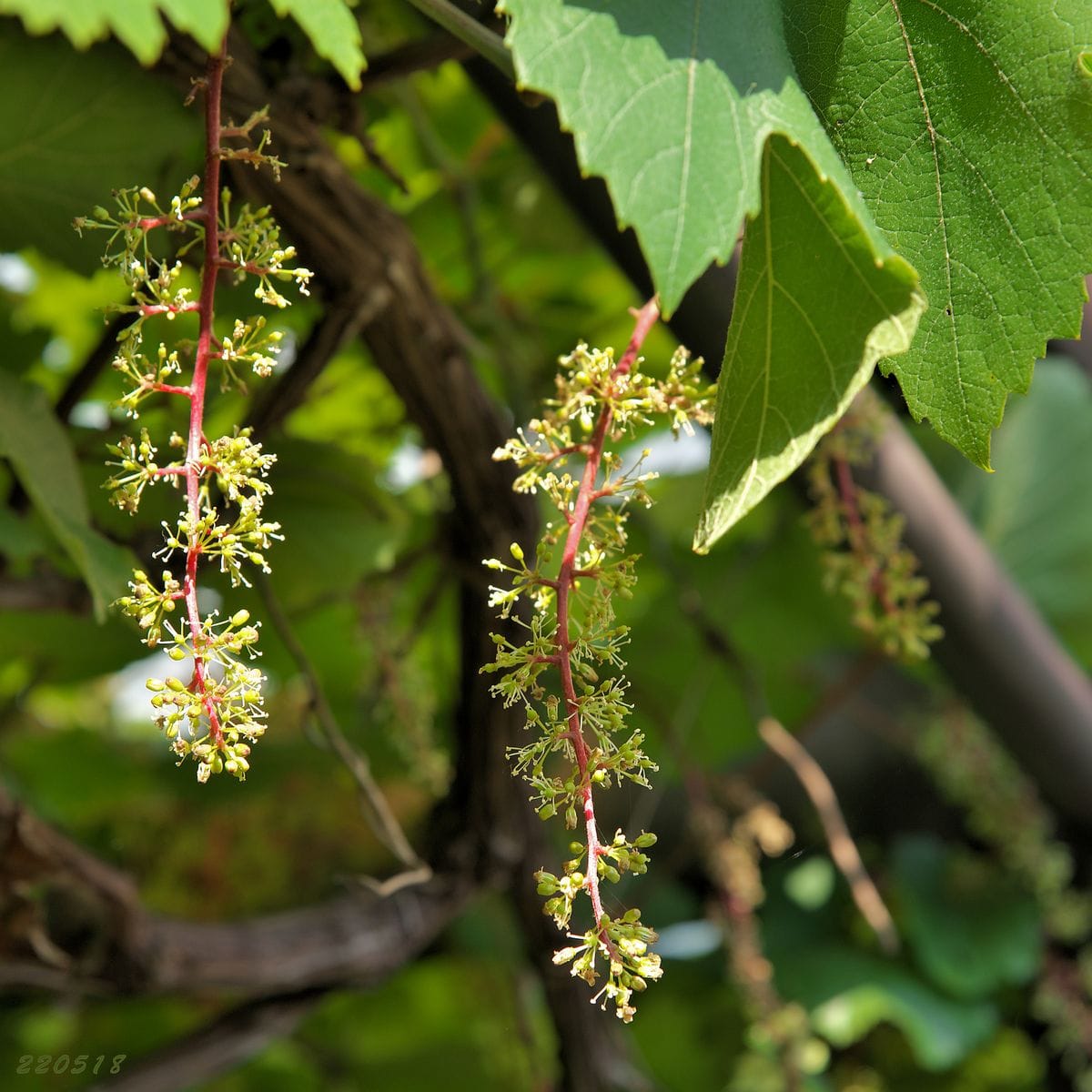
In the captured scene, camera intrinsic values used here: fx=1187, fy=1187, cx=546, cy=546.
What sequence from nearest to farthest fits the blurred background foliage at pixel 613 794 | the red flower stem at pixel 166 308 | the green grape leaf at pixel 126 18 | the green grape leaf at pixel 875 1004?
1. the green grape leaf at pixel 126 18
2. the red flower stem at pixel 166 308
3. the blurred background foliage at pixel 613 794
4. the green grape leaf at pixel 875 1004

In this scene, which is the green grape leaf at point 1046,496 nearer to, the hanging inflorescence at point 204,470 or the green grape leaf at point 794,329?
the green grape leaf at point 794,329

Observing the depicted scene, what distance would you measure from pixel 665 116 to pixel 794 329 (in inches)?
4.3

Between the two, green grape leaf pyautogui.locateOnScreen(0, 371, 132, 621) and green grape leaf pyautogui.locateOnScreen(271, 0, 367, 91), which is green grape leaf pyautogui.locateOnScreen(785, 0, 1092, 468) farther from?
green grape leaf pyautogui.locateOnScreen(0, 371, 132, 621)

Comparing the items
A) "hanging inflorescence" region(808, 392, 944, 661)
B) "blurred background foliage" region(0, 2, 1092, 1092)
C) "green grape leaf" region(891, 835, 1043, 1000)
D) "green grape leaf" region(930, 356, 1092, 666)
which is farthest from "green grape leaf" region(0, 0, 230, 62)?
"green grape leaf" region(891, 835, 1043, 1000)

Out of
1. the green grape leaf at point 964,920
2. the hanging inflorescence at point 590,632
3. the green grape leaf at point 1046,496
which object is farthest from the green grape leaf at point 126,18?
the green grape leaf at point 964,920

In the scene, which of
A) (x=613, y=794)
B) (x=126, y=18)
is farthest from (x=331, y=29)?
(x=613, y=794)

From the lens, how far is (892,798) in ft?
6.00

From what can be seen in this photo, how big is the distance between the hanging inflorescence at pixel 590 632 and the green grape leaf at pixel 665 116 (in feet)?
0.24

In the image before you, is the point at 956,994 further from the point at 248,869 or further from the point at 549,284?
the point at 549,284

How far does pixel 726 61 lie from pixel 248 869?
1.26 metres

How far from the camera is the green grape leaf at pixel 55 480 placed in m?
0.64

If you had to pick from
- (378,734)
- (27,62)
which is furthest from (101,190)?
(378,734)

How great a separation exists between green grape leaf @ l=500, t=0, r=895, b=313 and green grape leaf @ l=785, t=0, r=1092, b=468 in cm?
8

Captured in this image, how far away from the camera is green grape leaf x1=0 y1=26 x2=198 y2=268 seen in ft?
2.35
